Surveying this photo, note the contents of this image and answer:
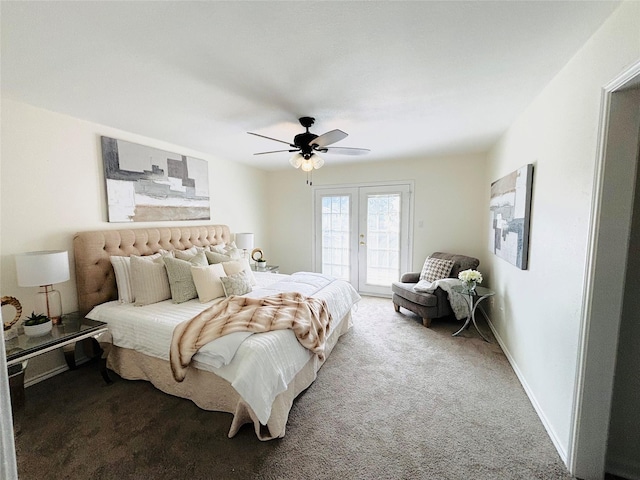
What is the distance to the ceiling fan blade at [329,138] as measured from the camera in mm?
2192

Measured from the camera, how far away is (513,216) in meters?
2.53

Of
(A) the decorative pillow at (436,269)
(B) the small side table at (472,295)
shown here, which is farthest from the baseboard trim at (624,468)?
(A) the decorative pillow at (436,269)

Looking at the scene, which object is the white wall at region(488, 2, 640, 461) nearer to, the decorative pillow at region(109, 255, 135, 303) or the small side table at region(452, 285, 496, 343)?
the small side table at region(452, 285, 496, 343)

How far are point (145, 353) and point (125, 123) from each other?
2206 millimetres

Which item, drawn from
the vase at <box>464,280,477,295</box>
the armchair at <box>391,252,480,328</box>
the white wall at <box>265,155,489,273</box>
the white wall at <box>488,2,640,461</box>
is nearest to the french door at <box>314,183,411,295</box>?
the white wall at <box>265,155,489,273</box>

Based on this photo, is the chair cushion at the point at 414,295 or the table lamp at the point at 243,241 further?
the table lamp at the point at 243,241

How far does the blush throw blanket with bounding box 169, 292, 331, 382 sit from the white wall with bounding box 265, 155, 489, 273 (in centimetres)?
269

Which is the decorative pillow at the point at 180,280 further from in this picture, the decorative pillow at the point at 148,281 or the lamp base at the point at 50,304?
the lamp base at the point at 50,304

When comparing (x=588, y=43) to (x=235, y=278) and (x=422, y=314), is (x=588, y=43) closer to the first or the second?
(x=422, y=314)

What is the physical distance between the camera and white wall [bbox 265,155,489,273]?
4113mm

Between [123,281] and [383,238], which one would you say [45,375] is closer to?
[123,281]

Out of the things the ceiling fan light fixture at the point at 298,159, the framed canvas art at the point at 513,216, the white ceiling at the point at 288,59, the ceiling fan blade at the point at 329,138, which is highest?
the white ceiling at the point at 288,59

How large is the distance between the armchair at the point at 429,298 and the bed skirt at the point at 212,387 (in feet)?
5.31

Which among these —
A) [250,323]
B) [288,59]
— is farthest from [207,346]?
[288,59]
